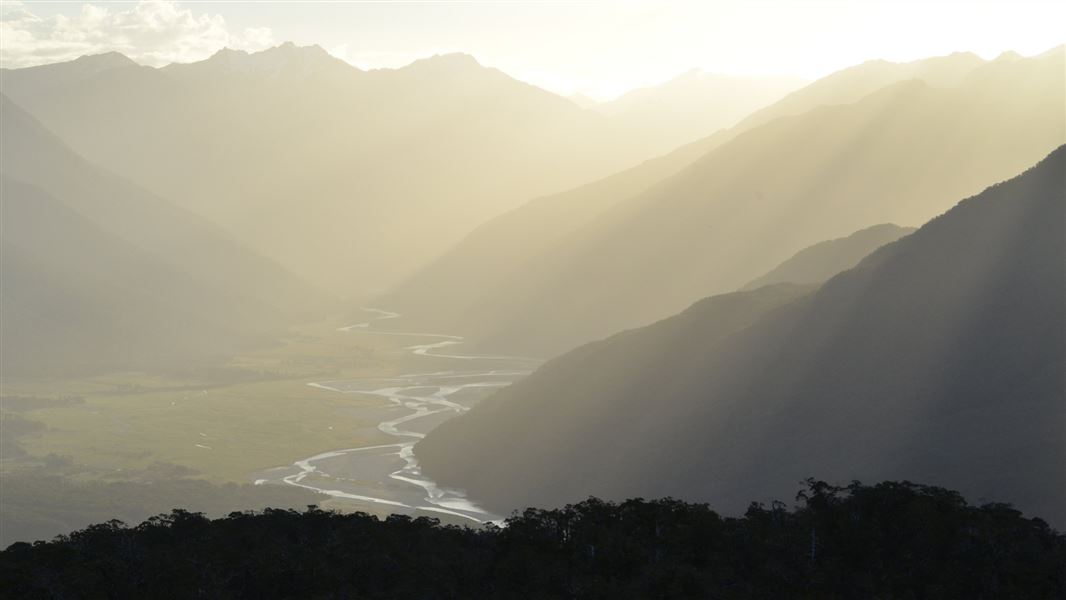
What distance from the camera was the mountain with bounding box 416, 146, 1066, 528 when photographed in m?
115

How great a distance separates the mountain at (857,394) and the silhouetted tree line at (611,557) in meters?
31.6

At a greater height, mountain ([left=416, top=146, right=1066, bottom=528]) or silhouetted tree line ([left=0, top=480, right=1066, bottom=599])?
mountain ([left=416, top=146, right=1066, bottom=528])

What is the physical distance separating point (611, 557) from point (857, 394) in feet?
215

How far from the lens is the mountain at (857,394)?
379 feet

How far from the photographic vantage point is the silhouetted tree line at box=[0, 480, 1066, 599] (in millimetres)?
67562

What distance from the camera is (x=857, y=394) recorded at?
130 metres

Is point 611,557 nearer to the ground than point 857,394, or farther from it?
nearer to the ground

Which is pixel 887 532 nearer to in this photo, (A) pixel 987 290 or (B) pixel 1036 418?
(B) pixel 1036 418

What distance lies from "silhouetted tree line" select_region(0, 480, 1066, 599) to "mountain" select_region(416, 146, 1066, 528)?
104 feet

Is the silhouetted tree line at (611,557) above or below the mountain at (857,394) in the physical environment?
below

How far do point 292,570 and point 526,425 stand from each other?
10337cm

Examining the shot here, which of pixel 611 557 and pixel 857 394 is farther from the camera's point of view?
pixel 857 394

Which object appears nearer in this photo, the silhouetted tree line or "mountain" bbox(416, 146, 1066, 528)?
the silhouetted tree line

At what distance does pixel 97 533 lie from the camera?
8306cm
